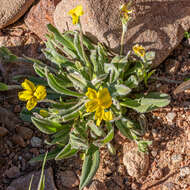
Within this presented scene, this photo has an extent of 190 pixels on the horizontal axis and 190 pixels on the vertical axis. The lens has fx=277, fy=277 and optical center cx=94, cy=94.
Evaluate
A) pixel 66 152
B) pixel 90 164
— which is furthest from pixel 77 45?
pixel 90 164

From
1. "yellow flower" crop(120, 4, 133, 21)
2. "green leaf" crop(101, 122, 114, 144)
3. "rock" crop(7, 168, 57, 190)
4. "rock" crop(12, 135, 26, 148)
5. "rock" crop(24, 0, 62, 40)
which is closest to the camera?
"green leaf" crop(101, 122, 114, 144)

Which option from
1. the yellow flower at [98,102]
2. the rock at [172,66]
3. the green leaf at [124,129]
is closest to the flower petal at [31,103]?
the yellow flower at [98,102]

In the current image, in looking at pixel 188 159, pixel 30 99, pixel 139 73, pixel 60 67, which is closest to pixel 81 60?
pixel 60 67

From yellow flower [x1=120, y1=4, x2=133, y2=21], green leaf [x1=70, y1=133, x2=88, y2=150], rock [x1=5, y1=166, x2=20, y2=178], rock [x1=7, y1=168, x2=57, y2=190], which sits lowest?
rock [x1=7, y1=168, x2=57, y2=190]

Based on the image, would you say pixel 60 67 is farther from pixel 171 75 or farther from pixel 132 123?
pixel 171 75

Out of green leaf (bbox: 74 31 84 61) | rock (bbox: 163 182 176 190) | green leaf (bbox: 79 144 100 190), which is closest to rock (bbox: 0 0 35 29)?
green leaf (bbox: 74 31 84 61)

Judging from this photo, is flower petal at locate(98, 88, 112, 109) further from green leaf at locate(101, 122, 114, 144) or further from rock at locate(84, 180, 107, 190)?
rock at locate(84, 180, 107, 190)

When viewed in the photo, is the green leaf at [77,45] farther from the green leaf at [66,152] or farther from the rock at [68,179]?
the rock at [68,179]

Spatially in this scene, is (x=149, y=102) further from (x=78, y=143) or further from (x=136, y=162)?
(x=78, y=143)
